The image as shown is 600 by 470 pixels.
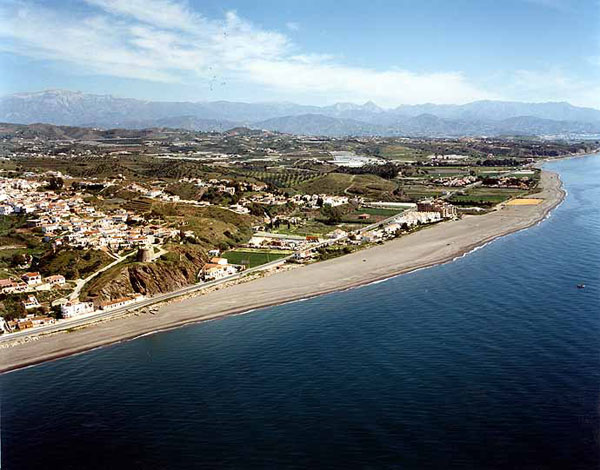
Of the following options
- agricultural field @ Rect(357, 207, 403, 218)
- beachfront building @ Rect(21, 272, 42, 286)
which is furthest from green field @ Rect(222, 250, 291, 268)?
agricultural field @ Rect(357, 207, 403, 218)

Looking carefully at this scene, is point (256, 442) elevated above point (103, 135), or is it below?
below

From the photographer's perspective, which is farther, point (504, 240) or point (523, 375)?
point (504, 240)

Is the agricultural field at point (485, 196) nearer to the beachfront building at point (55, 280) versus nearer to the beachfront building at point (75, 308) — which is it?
the beachfront building at point (55, 280)

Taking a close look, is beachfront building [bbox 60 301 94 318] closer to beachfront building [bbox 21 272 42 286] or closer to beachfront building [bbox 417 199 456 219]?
beachfront building [bbox 21 272 42 286]

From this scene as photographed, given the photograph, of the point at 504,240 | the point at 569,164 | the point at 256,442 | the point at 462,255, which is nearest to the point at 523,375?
the point at 256,442

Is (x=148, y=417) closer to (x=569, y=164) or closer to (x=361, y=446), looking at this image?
(x=361, y=446)

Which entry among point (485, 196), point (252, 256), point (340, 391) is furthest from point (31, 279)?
point (485, 196)
